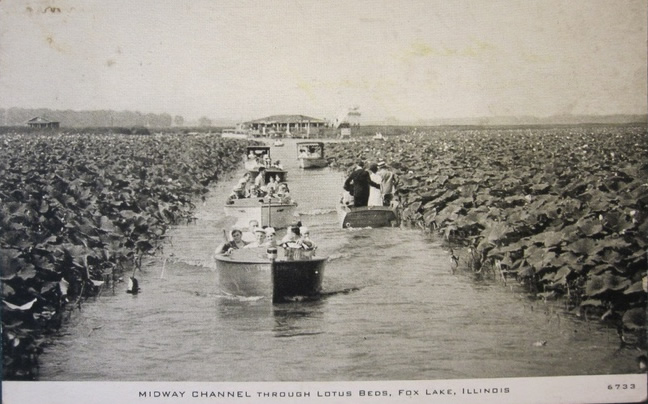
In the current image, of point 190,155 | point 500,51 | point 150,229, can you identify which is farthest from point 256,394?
point 500,51

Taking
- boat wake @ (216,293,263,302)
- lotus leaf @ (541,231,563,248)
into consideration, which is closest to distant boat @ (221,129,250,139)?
boat wake @ (216,293,263,302)

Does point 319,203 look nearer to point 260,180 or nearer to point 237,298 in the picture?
point 260,180

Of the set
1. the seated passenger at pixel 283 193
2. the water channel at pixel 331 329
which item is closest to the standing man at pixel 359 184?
the water channel at pixel 331 329

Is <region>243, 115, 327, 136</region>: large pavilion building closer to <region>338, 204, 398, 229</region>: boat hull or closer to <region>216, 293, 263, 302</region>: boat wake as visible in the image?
<region>338, 204, 398, 229</region>: boat hull

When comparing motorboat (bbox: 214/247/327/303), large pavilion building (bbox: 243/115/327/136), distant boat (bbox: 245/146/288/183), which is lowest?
motorboat (bbox: 214/247/327/303)

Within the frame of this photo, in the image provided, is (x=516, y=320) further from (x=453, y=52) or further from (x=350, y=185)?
(x=453, y=52)

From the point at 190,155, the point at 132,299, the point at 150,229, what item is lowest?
the point at 132,299
